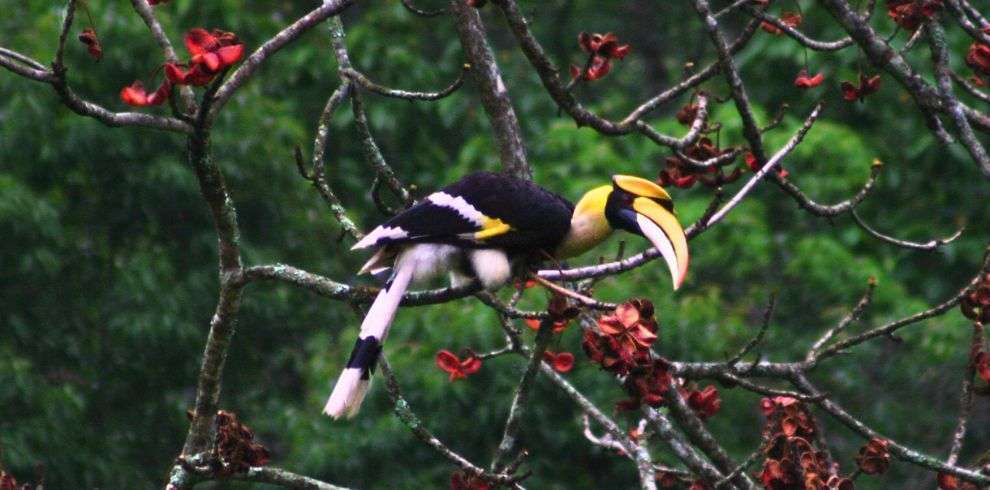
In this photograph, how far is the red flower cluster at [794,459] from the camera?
11.0 feet

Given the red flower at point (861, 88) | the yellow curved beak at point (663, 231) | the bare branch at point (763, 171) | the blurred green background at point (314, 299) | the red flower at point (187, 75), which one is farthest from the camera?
the blurred green background at point (314, 299)

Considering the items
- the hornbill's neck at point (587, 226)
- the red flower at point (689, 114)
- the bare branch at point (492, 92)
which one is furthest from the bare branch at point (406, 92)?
the red flower at point (689, 114)

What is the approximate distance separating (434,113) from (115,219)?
3079 millimetres

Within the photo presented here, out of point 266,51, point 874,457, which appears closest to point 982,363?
point 874,457

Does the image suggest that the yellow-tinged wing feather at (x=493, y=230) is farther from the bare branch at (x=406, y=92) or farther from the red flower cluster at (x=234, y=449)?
the red flower cluster at (x=234, y=449)

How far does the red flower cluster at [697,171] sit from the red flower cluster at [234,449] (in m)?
1.33

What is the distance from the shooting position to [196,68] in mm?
2906

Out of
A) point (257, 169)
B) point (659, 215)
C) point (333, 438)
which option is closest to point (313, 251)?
point (257, 169)

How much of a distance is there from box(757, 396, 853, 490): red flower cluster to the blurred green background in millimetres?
3476

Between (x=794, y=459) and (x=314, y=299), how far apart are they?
5811mm

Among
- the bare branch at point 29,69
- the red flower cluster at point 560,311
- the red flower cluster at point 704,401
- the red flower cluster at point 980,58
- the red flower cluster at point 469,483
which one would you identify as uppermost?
the red flower cluster at point 980,58

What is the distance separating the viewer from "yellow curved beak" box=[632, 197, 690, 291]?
3680 millimetres

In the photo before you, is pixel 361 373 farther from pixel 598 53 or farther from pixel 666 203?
pixel 598 53

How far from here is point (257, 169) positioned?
8.62 meters
